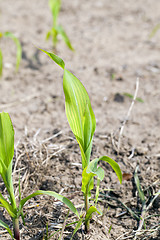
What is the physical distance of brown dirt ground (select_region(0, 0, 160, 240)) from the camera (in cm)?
144

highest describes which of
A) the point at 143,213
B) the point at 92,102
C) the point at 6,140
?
the point at 6,140

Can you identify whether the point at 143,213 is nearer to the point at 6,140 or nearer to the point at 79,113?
the point at 79,113

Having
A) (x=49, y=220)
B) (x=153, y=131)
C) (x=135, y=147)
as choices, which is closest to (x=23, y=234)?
(x=49, y=220)

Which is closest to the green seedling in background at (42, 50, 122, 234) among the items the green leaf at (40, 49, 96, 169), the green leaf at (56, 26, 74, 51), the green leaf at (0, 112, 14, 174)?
the green leaf at (40, 49, 96, 169)

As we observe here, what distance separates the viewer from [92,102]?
2.31 meters

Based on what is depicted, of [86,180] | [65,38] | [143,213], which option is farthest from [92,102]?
[86,180]

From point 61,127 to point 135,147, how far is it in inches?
20.4

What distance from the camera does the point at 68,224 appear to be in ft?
4.12

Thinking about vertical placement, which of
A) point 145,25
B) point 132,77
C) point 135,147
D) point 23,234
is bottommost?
point 23,234

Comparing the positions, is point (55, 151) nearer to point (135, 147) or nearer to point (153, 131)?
point (135, 147)

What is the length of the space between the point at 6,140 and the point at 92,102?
4.22 feet

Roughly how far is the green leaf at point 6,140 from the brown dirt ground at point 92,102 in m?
0.35

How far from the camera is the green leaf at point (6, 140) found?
108cm

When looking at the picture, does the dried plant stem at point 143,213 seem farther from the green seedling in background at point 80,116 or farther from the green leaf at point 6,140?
the green leaf at point 6,140
